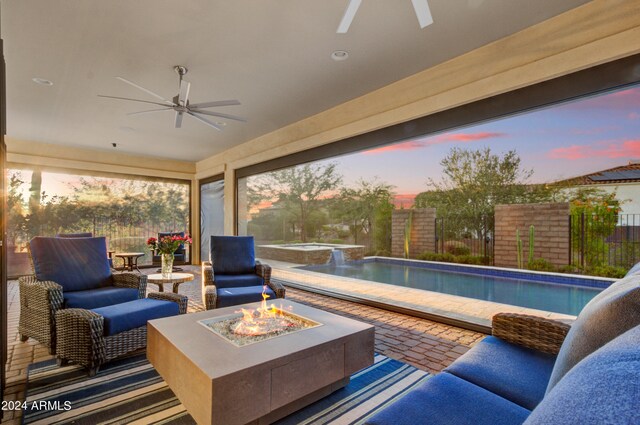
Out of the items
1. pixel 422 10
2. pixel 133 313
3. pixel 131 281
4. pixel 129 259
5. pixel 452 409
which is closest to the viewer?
pixel 452 409

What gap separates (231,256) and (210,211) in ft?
15.9

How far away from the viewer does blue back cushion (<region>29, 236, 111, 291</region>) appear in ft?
10.0

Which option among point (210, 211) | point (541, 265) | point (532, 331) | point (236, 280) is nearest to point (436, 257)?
point (541, 265)

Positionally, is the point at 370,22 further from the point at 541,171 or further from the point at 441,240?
the point at 441,240

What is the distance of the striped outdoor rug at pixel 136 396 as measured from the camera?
194 cm

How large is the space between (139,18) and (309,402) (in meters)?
3.22

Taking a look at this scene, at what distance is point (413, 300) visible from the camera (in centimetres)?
453

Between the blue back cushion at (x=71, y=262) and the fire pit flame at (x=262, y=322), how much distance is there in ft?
5.75

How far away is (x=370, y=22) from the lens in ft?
9.43

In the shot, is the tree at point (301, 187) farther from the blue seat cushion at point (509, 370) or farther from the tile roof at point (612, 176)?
the blue seat cushion at point (509, 370)

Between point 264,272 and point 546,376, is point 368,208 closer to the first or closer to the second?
point 264,272

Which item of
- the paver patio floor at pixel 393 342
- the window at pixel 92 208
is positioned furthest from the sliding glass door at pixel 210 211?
the paver patio floor at pixel 393 342

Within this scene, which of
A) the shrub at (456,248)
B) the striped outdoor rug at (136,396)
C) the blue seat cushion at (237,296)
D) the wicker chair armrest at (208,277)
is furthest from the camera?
the shrub at (456,248)

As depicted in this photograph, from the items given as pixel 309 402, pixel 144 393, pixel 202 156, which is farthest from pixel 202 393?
pixel 202 156
